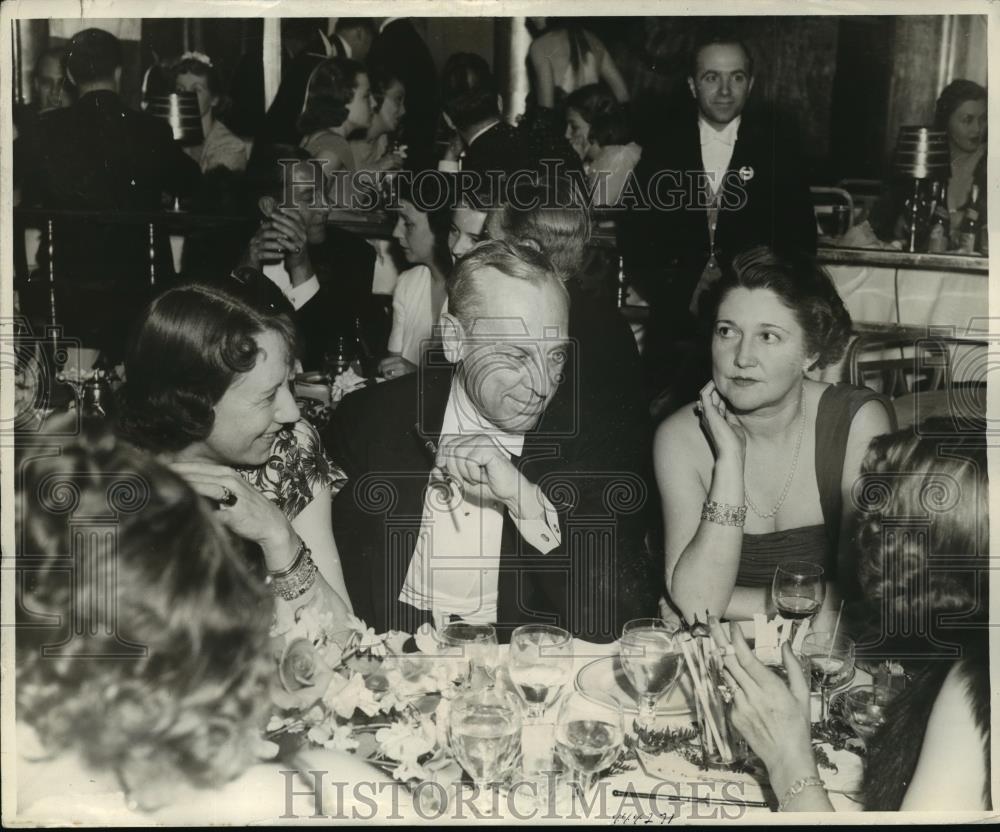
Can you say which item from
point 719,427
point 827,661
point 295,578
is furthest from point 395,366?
point 827,661

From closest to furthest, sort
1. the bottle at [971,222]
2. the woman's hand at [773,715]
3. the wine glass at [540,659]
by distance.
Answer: the woman's hand at [773,715] < the wine glass at [540,659] < the bottle at [971,222]

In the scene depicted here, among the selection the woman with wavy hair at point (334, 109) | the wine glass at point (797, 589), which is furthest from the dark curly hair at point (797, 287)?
the woman with wavy hair at point (334, 109)

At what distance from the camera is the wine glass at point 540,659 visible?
238 centimetres

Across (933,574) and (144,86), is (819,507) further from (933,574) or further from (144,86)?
(144,86)

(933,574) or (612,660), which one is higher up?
(933,574)

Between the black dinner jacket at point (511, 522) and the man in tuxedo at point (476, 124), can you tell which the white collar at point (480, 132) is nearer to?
the man in tuxedo at point (476, 124)

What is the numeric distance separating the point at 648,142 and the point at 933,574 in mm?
1183

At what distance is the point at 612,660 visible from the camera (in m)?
2.46

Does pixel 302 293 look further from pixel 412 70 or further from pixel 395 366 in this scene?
pixel 412 70

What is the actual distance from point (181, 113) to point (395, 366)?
0.72m

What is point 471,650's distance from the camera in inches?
96.0

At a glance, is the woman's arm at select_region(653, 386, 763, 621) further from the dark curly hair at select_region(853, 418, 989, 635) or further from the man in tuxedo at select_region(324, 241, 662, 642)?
the dark curly hair at select_region(853, 418, 989, 635)

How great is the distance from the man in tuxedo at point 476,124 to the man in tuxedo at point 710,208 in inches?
11.0

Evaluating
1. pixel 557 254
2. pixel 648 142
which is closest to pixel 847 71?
pixel 648 142
